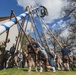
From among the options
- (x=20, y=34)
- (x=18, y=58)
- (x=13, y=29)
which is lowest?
(x=18, y=58)

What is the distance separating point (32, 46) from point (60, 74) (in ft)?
9.30

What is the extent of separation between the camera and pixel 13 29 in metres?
23.5

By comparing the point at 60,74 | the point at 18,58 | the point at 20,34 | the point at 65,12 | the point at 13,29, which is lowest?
the point at 60,74

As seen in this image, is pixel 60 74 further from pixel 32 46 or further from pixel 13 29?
pixel 13 29

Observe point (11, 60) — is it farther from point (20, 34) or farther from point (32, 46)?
point (32, 46)

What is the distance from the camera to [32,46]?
504 inches

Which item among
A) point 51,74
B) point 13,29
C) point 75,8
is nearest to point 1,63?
point 51,74

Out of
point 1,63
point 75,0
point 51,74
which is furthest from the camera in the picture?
point 75,0

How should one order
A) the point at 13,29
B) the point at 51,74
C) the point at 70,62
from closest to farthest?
the point at 51,74
the point at 70,62
the point at 13,29

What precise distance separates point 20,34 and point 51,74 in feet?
23.3

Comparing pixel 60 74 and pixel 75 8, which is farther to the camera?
pixel 75 8

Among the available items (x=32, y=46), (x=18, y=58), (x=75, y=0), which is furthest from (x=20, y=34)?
(x=75, y=0)

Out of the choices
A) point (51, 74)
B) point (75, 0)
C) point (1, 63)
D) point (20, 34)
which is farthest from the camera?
point (75, 0)

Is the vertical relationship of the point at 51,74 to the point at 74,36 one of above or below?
below
